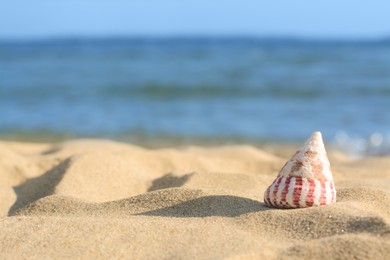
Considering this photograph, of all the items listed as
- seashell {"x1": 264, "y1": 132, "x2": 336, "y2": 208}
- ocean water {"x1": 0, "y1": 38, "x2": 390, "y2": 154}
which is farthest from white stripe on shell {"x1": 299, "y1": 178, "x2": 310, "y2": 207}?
ocean water {"x1": 0, "y1": 38, "x2": 390, "y2": 154}

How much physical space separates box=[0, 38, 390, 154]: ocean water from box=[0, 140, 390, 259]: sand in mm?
4403

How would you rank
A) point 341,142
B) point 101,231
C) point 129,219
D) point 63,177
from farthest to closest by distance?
point 341,142
point 63,177
point 129,219
point 101,231

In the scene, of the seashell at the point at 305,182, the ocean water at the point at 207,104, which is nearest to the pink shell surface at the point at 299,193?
the seashell at the point at 305,182

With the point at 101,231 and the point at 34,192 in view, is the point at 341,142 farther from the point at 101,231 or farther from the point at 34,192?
the point at 101,231

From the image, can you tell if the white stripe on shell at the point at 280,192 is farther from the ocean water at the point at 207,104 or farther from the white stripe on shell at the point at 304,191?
the ocean water at the point at 207,104

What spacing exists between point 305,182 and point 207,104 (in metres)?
9.22

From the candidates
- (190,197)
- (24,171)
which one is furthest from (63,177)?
(190,197)

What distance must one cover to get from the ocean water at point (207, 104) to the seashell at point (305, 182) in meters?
5.05

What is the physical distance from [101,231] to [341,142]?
5.96 metres

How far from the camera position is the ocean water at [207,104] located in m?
9.09

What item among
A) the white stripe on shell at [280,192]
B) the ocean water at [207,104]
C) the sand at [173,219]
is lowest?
the ocean water at [207,104]

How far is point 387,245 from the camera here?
2.47 m

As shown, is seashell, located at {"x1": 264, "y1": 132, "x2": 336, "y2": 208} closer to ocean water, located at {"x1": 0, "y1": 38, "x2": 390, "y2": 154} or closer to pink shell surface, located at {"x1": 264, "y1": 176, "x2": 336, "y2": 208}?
pink shell surface, located at {"x1": 264, "y1": 176, "x2": 336, "y2": 208}

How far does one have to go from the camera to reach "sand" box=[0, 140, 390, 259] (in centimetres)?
257
